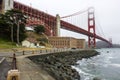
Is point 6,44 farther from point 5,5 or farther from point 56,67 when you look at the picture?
point 56,67

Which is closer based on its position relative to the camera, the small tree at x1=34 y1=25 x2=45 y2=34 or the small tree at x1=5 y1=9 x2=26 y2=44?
the small tree at x1=5 y1=9 x2=26 y2=44

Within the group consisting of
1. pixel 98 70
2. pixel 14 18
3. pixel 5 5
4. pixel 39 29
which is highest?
pixel 5 5

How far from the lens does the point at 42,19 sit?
321 feet

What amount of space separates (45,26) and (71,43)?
20327mm

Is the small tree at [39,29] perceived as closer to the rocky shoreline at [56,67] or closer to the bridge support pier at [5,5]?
the bridge support pier at [5,5]

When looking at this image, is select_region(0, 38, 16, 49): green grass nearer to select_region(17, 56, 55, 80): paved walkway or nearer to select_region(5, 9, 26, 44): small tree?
select_region(5, 9, 26, 44): small tree

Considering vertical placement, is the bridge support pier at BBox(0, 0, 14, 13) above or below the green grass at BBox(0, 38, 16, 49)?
above

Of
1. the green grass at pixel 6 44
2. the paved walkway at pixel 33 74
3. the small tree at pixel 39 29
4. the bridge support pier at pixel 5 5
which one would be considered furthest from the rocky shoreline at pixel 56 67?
the small tree at pixel 39 29

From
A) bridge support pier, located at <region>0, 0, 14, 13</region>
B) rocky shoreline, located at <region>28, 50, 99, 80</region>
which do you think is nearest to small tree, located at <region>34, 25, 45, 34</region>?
bridge support pier, located at <region>0, 0, 14, 13</region>

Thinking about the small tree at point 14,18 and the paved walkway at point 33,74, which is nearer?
the paved walkway at point 33,74

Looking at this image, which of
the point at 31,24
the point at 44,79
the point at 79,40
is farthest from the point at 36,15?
the point at 44,79

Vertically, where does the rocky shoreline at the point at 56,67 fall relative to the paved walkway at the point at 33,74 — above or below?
below

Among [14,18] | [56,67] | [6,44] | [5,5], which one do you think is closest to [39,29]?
[5,5]

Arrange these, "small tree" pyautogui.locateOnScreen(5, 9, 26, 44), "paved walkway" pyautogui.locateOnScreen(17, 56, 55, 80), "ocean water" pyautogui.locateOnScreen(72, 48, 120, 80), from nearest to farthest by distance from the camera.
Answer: "paved walkway" pyautogui.locateOnScreen(17, 56, 55, 80)
"ocean water" pyautogui.locateOnScreen(72, 48, 120, 80)
"small tree" pyautogui.locateOnScreen(5, 9, 26, 44)
